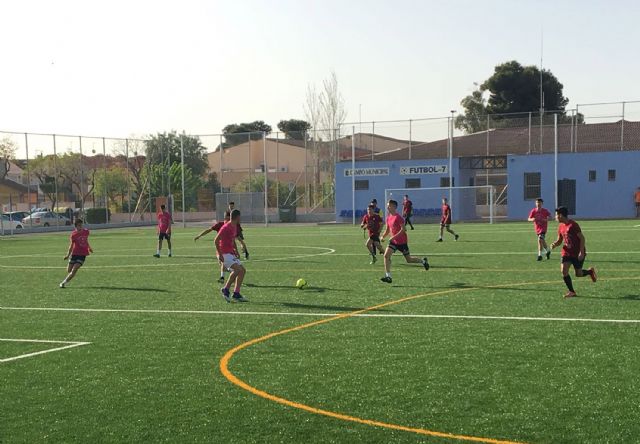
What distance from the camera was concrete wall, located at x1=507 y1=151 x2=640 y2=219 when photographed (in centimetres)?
5606

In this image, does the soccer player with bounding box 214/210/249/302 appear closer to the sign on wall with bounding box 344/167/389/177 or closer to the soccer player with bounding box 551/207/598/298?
the soccer player with bounding box 551/207/598/298

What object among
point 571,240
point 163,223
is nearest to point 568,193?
point 163,223

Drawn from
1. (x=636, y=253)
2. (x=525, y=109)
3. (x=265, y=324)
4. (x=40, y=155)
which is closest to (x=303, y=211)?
(x=40, y=155)

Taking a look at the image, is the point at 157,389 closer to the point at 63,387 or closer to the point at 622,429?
the point at 63,387

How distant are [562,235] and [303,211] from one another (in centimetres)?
5340

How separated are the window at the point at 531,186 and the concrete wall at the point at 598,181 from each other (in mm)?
414

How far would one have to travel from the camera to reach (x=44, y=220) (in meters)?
63.0

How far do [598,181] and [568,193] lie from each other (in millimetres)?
2273

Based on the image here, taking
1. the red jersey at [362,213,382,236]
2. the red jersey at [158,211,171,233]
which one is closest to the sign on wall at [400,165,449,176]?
the red jersey at [158,211,171,233]

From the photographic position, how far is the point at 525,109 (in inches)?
3610

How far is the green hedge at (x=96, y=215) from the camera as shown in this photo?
225ft

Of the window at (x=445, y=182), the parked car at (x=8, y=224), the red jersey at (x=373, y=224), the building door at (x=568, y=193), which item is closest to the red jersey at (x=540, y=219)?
the red jersey at (x=373, y=224)

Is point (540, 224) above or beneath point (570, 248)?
above

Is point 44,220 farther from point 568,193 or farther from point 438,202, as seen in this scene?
point 568,193
